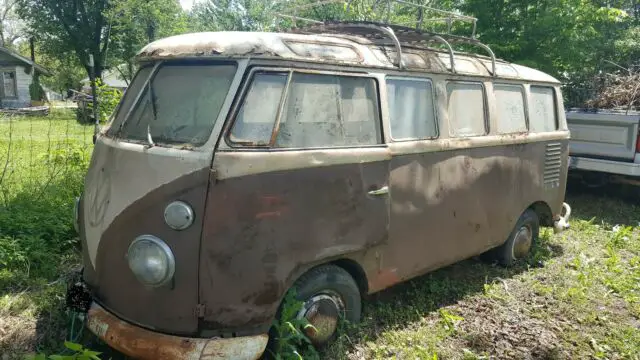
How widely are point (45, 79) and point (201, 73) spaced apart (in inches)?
1849

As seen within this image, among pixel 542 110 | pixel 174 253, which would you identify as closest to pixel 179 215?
pixel 174 253

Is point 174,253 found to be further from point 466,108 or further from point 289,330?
point 466,108

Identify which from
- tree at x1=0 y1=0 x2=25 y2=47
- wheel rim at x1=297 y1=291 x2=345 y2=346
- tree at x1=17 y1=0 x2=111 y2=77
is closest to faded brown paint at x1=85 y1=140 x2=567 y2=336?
wheel rim at x1=297 y1=291 x2=345 y2=346

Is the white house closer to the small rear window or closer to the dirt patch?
the dirt patch

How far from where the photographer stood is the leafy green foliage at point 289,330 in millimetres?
3174

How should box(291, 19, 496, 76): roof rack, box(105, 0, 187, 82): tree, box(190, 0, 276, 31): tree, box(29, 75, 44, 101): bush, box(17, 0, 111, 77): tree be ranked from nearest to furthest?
box(291, 19, 496, 76): roof rack < box(105, 0, 187, 82): tree < box(17, 0, 111, 77): tree < box(29, 75, 44, 101): bush < box(190, 0, 276, 31): tree

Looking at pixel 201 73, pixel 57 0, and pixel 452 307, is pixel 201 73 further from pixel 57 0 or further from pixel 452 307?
pixel 57 0

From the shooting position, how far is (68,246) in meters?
5.02

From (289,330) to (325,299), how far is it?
0.39 meters

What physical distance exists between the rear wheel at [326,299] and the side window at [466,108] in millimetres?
1748

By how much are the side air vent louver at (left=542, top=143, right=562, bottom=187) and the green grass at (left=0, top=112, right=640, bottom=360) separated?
2.92ft

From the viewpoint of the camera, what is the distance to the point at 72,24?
27.1 meters

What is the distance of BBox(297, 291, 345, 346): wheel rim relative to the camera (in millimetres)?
3391

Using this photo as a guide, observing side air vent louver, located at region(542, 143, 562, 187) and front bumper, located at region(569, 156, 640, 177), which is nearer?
side air vent louver, located at region(542, 143, 562, 187)
